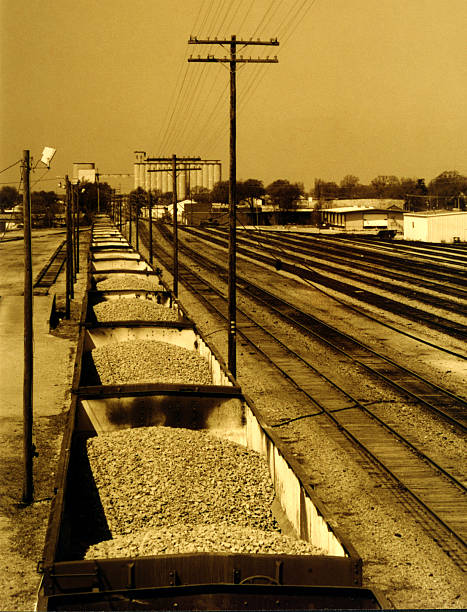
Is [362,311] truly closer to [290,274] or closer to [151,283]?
[151,283]

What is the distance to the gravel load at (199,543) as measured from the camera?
7.10 metres

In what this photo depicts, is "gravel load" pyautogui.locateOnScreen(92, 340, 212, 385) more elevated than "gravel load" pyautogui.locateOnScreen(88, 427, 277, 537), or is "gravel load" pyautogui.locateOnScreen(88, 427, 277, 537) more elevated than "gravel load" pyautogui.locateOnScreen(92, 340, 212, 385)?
"gravel load" pyautogui.locateOnScreen(92, 340, 212, 385)

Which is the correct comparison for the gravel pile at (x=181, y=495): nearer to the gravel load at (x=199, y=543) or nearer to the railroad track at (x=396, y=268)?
the gravel load at (x=199, y=543)

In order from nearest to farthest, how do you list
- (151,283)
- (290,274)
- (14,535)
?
(14,535) < (151,283) < (290,274)

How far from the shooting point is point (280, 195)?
148375mm

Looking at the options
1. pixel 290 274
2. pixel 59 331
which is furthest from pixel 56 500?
pixel 290 274

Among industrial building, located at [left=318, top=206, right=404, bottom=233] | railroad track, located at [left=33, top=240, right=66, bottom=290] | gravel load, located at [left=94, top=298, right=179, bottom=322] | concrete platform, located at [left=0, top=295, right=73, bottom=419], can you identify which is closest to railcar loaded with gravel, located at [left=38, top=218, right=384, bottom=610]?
concrete platform, located at [left=0, top=295, right=73, bottom=419]

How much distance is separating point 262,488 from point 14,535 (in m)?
4.02

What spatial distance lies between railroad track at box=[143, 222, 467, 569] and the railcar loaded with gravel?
299cm

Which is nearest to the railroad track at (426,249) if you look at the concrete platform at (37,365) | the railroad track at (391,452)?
the concrete platform at (37,365)

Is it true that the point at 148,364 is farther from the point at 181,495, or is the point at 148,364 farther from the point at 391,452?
the point at 181,495

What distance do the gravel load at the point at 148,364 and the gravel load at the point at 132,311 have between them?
451cm

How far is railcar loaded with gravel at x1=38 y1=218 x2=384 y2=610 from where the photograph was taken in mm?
6133

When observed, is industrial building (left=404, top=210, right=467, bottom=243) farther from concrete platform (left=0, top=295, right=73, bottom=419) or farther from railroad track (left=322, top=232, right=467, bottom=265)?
concrete platform (left=0, top=295, right=73, bottom=419)
